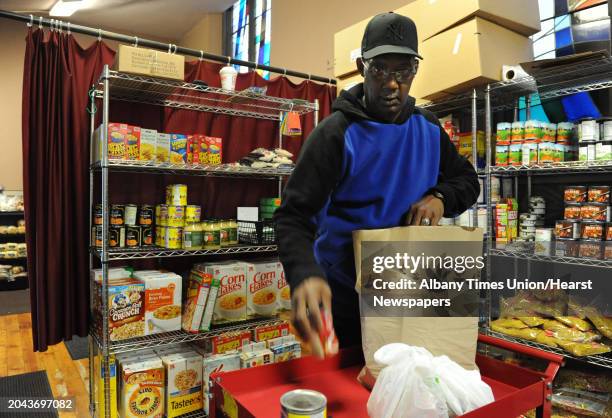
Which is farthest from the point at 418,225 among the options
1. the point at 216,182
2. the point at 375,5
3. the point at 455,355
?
the point at 375,5

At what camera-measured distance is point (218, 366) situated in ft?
8.13

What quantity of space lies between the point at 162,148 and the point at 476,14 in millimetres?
1748

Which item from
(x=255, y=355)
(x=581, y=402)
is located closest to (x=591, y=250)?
(x=581, y=402)

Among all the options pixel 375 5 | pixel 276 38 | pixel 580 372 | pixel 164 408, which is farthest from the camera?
pixel 276 38

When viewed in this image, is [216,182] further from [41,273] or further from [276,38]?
[276,38]

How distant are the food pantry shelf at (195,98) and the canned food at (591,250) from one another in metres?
1.77

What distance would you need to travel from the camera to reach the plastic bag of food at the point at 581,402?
6.30 feet

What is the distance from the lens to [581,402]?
1975mm

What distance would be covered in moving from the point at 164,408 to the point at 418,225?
2.02 meters

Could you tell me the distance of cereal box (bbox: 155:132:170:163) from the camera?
2.56 m

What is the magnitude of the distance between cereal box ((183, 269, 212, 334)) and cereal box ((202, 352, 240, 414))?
0.58 ft

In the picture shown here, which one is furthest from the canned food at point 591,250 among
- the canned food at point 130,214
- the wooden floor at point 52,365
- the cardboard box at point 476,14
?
the wooden floor at point 52,365

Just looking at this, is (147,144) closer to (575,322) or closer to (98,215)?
(98,215)

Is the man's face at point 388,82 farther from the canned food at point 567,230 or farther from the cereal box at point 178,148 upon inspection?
the cereal box at point 178,148
